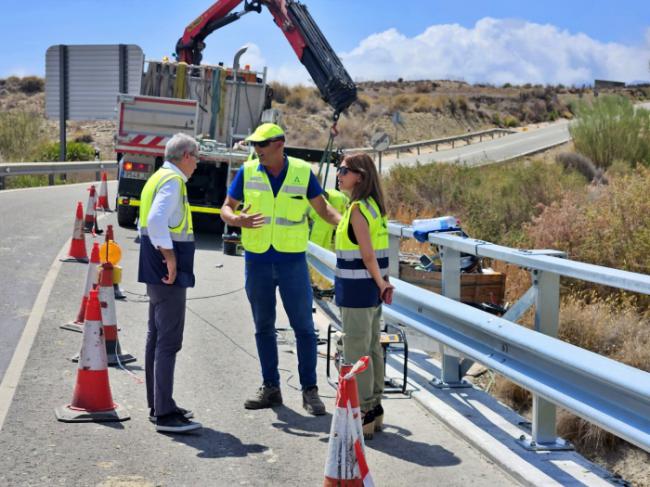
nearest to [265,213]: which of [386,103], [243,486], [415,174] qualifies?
[243,486]

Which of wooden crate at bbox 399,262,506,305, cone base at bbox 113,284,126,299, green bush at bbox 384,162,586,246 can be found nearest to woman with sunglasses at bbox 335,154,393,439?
wooden crate at bbox 399,262,506,305

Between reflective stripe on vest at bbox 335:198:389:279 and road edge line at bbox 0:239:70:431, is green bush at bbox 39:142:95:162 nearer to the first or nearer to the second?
road edge line at bbox 0:239:70:431

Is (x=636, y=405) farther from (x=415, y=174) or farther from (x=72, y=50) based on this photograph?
(x=72, y=50)

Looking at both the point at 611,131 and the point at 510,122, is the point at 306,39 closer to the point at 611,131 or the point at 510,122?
the point at 611,131

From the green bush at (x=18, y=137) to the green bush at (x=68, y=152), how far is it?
0.38 meters

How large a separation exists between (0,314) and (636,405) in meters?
7.17

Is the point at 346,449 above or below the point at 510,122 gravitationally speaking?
below

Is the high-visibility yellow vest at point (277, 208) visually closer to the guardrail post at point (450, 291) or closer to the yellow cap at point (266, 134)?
the yellow cap at point (266, 134)

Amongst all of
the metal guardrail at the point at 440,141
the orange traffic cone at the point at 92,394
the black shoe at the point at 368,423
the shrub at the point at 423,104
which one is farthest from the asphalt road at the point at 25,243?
the shrub at the point at 423,104

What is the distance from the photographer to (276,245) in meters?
6.77

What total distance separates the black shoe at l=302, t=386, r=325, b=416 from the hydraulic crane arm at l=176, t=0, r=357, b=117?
13.2 m

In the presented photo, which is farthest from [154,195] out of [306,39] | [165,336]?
[306,39]

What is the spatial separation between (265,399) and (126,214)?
11.8 metres

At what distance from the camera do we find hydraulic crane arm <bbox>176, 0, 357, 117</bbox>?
66.2 ft
